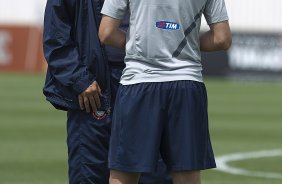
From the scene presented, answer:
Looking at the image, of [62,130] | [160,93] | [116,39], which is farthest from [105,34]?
[62,130]

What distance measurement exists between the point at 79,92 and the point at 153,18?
85 cm

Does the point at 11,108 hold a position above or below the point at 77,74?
below

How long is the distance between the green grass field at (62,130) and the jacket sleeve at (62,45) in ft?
10.5

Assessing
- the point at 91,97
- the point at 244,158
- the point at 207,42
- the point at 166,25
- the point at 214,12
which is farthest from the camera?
the point at 244,158

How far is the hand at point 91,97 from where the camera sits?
19.8ft

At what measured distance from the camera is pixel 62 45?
615 centimetres

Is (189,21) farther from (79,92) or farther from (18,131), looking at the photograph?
(18,131)

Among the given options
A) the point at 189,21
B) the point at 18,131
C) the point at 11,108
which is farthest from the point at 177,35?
the point at 11,108

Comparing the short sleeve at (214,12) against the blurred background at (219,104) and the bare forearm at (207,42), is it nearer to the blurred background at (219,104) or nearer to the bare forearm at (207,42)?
the bare forearm at (207,42)

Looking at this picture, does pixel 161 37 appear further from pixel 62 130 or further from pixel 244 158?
pixel 62 130

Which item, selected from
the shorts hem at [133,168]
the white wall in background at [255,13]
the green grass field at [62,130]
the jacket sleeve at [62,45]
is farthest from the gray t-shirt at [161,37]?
the white wall in background at [255,13]

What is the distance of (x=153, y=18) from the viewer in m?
5.40

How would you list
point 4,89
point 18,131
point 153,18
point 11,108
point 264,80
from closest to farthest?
1. point 153,18
2. point 18,131
3. point 11,108
4. point 4,89
5. point 264,80

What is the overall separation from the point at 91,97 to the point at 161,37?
79 cm
